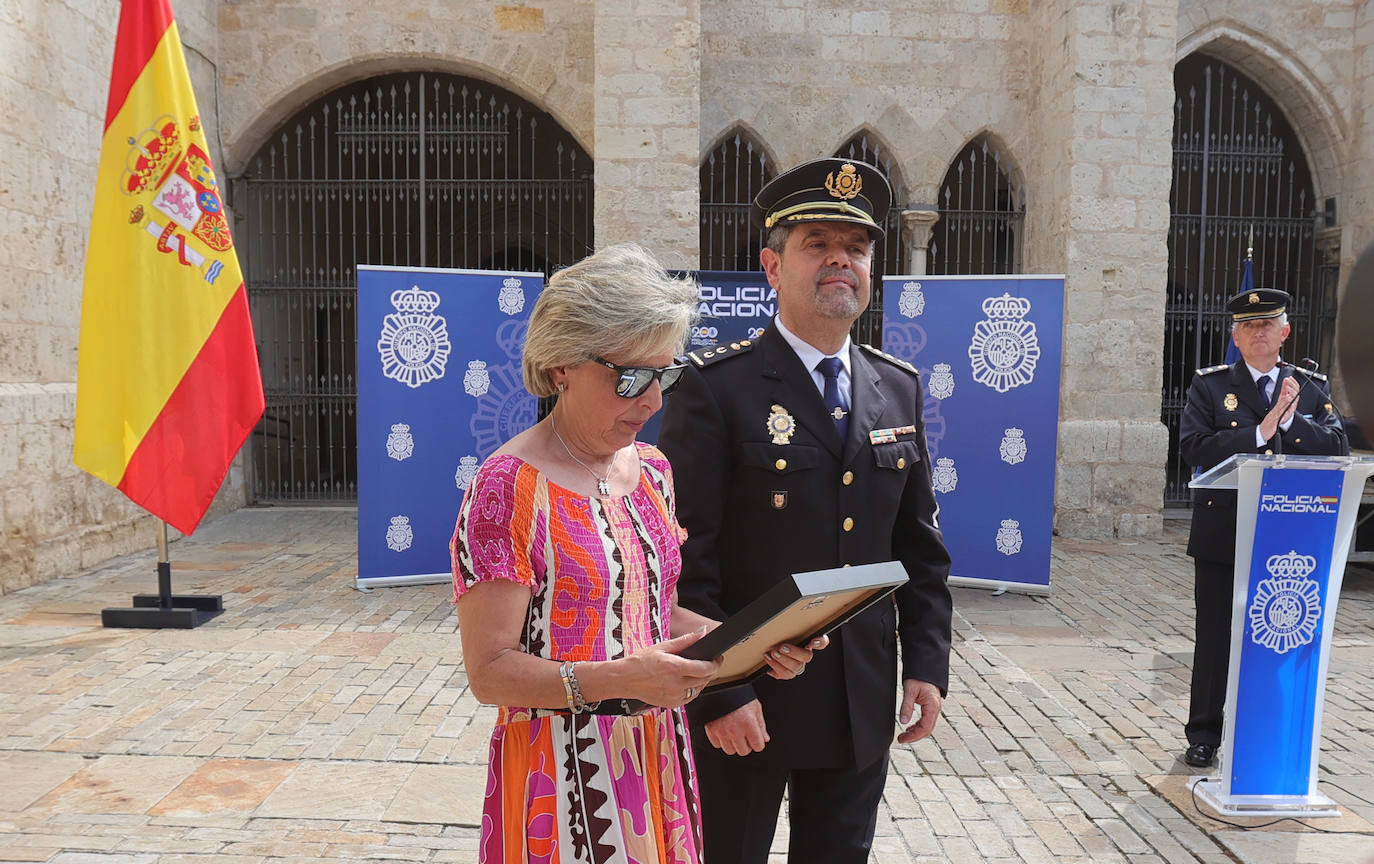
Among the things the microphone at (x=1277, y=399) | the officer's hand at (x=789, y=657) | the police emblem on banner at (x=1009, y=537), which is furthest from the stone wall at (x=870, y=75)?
the officer's hand at (x=789, y=657)

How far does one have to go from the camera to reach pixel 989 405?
687 centimetres

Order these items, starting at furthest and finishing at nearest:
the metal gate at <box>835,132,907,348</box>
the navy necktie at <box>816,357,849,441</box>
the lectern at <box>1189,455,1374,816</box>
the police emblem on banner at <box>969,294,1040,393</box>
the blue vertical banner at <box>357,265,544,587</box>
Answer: the metal gate at <box>835,132,907,348</box> < the police emblem on banner at <box>969,294,1040,393</box> < the blue vertical banner at <box>357,265,544,587</box> < the lectern at <box>1189,455,1374,816</box> < the navy necktie at <box>816,357,849,441</box>

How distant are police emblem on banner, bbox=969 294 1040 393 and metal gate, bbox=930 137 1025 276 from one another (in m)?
3.01

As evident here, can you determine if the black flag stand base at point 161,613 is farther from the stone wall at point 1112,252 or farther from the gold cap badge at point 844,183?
the stone wall at point 1112,252

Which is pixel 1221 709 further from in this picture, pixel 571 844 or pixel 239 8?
pixel 239 8

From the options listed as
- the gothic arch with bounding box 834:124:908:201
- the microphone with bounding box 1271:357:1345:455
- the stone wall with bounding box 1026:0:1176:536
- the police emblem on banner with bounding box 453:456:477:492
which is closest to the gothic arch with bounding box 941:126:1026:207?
the gothic arch with bounding box 834:124:908:201

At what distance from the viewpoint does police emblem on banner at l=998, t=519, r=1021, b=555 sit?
22.5 ft

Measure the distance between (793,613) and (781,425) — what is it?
0.74 meters

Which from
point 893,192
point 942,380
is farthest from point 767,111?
point 942,380

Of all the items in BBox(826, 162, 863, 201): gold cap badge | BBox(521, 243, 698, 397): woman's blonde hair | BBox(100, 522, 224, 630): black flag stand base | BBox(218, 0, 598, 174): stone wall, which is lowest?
BBox(100, 522, 224, 630): black flag stand base

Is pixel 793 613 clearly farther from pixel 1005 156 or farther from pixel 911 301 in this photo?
pixel 1005 156

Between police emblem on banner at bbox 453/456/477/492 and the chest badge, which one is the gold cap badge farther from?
police emblem on banner at bbox 453/456/477/492

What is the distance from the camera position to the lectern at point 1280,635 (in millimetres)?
3492

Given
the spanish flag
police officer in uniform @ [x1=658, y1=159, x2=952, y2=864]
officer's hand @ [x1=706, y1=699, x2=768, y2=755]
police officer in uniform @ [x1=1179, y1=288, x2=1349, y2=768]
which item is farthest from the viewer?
the spanish flag
